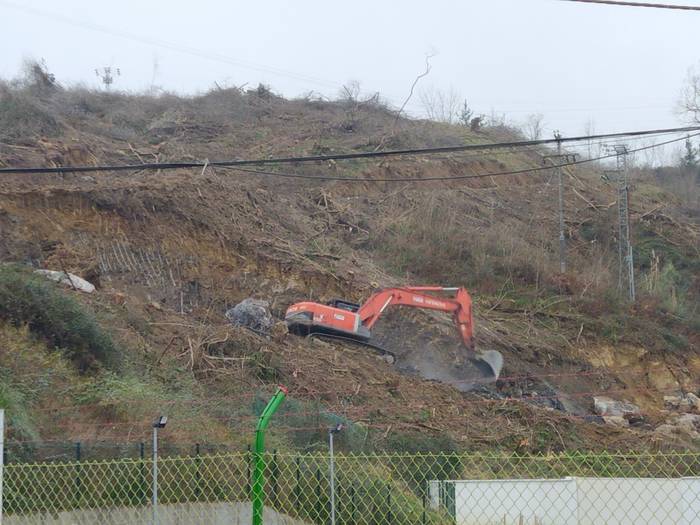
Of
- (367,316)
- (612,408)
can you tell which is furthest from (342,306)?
(612,408)

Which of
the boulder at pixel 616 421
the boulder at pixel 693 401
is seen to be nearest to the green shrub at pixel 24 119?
the boulder at pixel 616 421

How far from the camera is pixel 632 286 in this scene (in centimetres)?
3134

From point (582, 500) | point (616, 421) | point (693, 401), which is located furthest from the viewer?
point (693, 401)

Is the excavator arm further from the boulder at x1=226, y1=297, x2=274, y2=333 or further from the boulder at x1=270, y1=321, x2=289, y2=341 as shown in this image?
the boulder at x1=226, y1=297, x2=274, y2=333

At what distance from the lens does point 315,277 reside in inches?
1032

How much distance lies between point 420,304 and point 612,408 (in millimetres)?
6020

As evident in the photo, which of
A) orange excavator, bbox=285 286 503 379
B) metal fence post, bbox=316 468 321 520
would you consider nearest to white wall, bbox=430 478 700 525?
metal fence post, bbox=316 468 321 520

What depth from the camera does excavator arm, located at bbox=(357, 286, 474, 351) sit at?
22906 mm

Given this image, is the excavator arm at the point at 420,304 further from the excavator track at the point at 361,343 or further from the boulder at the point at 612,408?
the boulder at the point at 612,408

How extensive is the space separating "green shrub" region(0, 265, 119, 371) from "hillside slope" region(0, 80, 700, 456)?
0.07 m

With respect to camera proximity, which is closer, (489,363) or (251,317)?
(251,317)

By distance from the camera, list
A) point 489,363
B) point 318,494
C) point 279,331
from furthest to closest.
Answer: point 489,363, point 279,331, point 318,494

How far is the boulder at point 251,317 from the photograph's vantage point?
22.4 metres

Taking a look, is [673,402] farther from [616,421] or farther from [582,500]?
[582,500]
